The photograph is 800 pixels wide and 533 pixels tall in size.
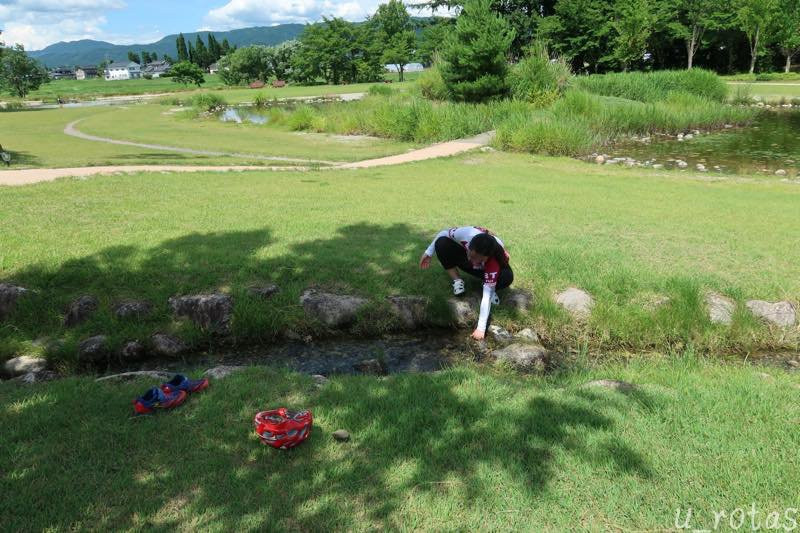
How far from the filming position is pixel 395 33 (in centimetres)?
6838

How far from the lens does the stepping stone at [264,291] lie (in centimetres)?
555

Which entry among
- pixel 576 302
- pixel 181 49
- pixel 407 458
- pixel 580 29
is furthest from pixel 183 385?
pixel 181 49

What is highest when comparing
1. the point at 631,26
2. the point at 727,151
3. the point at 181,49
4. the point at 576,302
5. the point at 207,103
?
the point at 181,49

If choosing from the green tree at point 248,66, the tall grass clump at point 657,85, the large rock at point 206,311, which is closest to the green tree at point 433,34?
the tall grass clump at point 657,85

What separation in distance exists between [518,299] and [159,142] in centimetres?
1656

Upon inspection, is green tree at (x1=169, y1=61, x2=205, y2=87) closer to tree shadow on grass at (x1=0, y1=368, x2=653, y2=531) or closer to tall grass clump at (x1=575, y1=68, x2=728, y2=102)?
tall grass clump at (x1=575, y1=68, x2=728, y2=102)

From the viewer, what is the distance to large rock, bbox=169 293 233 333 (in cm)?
534

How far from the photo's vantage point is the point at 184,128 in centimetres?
2341

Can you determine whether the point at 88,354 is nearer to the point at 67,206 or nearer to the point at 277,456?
the point at 277,456

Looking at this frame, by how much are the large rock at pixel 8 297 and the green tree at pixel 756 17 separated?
5168cm

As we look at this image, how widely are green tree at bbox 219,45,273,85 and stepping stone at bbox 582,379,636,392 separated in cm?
7851

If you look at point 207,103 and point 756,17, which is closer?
point 207,103

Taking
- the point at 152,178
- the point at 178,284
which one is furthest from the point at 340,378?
the point at 152,178

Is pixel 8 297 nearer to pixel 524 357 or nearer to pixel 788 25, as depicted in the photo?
pixel 524 357
